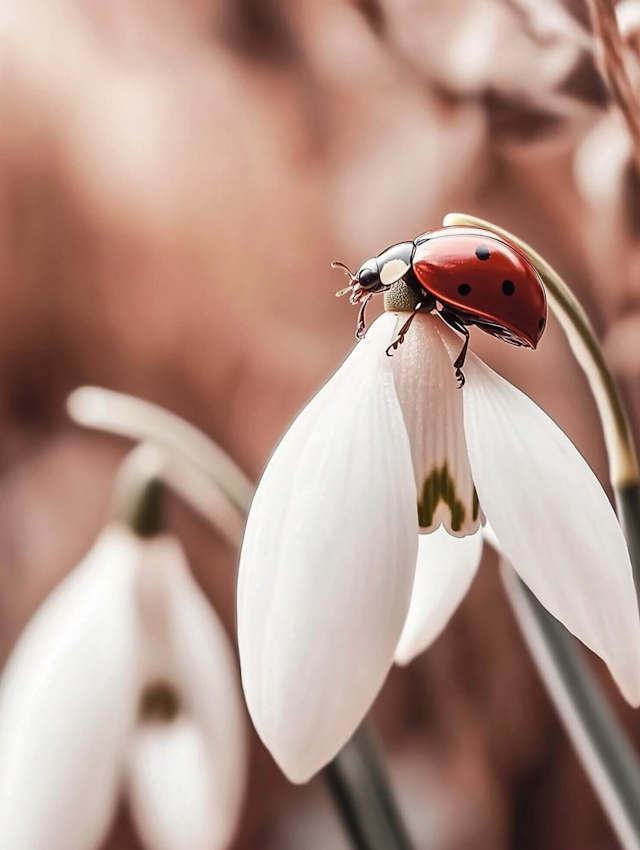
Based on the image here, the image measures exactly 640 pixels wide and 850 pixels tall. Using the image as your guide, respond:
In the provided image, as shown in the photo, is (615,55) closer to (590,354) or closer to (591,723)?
(590,354)

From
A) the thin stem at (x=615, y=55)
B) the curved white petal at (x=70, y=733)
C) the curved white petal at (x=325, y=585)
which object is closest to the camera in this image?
the curved white petal at (x=325, y=585)

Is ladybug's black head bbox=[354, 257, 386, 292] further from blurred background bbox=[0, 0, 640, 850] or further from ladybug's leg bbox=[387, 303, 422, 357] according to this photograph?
blurred background bbox=[0, 0, 640, 850]

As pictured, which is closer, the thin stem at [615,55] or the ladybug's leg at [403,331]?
the ladybug's leg at [403,331]

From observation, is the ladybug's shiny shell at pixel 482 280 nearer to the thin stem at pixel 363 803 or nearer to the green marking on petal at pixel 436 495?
the green marking on petal at pixel 436 495

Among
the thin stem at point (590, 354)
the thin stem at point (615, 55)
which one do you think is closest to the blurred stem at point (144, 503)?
the thin stem at point (590, 354)

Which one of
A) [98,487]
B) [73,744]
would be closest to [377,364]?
[73,744]

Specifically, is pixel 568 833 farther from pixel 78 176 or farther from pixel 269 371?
pixel 78 176
